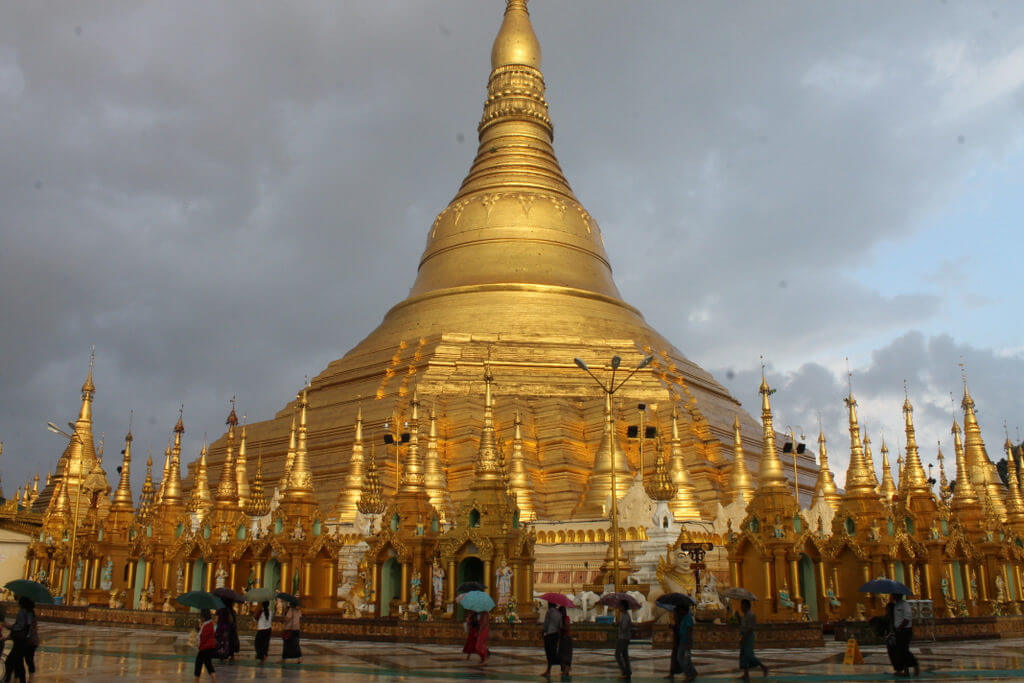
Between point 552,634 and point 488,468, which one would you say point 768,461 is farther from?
point 552,634

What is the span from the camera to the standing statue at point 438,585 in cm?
2180

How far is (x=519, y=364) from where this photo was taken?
38.6m

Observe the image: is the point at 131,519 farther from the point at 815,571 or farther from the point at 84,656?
the point at 815,571

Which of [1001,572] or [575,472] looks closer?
[1001,572]

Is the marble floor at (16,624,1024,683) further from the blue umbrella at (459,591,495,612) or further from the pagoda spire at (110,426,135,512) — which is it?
the pagoda spire at (110,426,135,512)

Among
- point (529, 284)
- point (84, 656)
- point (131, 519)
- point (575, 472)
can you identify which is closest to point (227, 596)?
point (84, 656)

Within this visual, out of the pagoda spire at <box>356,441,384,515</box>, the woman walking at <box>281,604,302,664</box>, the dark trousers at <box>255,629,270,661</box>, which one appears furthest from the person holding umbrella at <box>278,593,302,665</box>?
the pagoda spire at <box>356,441,384,515</box>

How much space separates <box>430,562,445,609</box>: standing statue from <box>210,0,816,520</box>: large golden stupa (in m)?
7.54

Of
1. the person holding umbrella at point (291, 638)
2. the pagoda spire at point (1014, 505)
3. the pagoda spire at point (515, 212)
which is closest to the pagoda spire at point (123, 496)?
the pagoda spire at point (515, 212)

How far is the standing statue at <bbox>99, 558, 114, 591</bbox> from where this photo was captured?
33.3 meters

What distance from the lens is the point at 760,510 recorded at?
2417 centimetres

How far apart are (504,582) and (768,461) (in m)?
8.27

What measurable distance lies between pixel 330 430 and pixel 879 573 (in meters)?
21.8

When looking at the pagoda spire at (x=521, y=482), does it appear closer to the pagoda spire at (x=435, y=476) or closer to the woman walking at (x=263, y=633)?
the pagoda spire at (x=435, y=476)
